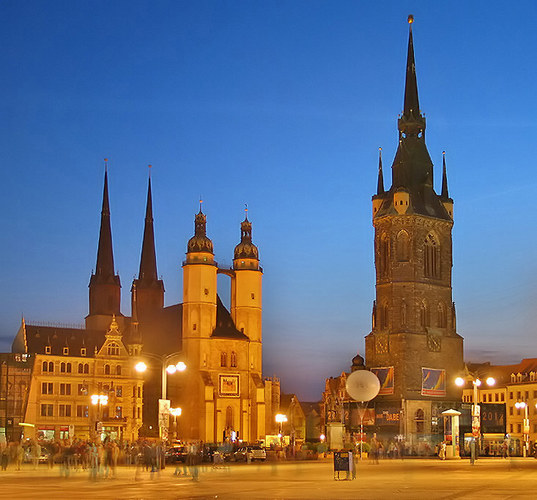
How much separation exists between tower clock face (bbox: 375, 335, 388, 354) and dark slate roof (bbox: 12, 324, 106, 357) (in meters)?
32.5

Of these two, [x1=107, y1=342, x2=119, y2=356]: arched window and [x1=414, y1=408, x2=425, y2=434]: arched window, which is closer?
[x1=107, y1=342, x2=119, y2=356]: arched window

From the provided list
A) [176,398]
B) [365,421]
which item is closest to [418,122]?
[365,421]

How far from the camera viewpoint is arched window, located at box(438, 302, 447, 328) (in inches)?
4491

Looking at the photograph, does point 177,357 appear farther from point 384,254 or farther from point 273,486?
point 273,486

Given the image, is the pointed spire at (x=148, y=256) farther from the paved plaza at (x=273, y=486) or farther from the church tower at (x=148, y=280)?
the paved plaza at (x=273, y=486)

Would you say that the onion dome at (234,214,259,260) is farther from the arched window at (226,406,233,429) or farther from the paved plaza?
the paved plaza

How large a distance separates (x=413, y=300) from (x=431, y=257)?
616cm

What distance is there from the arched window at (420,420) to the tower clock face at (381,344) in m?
8.45

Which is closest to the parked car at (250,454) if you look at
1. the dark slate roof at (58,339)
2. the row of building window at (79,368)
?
the row of building window at (79,368)

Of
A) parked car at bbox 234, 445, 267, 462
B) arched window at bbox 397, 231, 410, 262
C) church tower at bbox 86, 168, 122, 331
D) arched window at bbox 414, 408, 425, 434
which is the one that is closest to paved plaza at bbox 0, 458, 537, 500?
parked car at bbox 234, 445, 267, 462

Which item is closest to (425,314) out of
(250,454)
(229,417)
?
(229,417)

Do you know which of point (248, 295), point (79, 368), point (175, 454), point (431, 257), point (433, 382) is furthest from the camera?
point (248, 295)

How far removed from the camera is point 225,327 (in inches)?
4476

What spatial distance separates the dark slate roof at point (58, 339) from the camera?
98.4 metres
